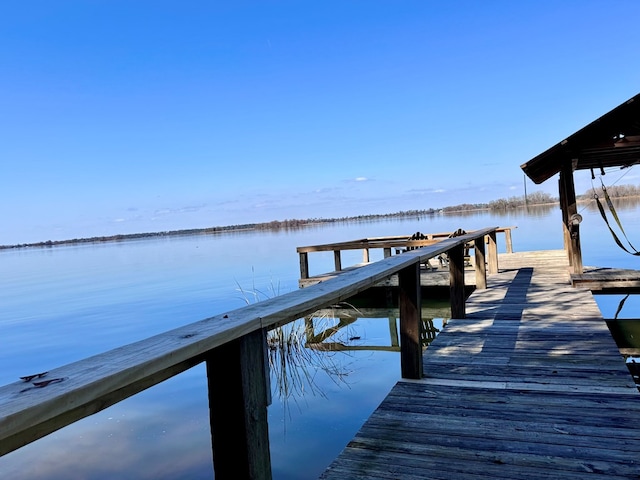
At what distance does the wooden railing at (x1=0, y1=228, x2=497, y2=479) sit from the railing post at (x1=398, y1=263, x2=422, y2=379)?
119cm

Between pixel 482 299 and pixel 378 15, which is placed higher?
pixel 378 15

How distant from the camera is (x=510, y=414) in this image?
277 cm

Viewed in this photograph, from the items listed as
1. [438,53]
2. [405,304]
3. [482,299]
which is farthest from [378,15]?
[405,304]

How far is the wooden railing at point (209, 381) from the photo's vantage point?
87cm

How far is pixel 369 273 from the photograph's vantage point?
2.66 metres

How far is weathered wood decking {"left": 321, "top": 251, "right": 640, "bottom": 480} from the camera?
7.20 feet

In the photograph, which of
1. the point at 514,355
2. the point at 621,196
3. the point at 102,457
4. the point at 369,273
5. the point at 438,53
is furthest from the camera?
the point at 621,196

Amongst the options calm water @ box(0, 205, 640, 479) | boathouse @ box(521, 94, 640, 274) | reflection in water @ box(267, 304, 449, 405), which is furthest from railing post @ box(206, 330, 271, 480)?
boathouse @ box(521, 94, 640, 274)

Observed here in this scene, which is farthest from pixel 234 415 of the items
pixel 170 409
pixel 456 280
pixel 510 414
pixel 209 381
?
pixel 170 409

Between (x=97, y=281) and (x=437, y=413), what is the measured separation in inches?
907

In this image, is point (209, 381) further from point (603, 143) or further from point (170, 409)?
point (603, 143)

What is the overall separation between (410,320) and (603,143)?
5690 millimetres

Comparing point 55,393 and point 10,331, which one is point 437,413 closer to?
point 55,393

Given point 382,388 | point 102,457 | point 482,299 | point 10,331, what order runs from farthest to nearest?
1. point 10,331
2. point 482,299
3. point 382,388
4. point 102,457
